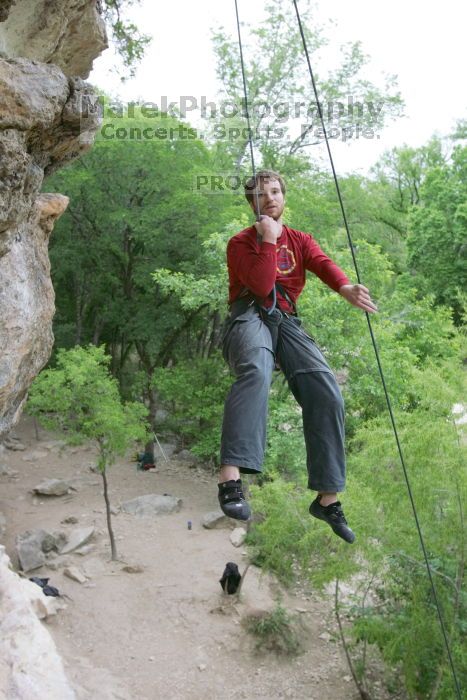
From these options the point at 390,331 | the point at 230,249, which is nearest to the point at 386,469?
the point at 390,331

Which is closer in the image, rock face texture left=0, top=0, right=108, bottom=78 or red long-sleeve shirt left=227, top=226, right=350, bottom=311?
red long-sleeve shirt left=227, top=226, right=350, bottom=311

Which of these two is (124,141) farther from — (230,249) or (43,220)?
(230,249)

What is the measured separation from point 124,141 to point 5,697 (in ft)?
46.7

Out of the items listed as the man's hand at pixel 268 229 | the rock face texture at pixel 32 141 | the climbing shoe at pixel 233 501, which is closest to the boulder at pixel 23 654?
the rock face texture at pixel 32 141

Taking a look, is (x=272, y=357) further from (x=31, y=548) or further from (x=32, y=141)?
(x=31, y=548)

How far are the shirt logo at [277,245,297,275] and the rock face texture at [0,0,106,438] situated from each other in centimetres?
215

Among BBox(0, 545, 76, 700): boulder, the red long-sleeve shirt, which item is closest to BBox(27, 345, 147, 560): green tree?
BBox(0, 545, 76, 700): boulder

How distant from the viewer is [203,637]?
40.0 ft

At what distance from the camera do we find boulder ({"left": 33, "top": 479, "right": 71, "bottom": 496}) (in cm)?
1738

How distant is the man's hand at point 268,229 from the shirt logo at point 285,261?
0.27m

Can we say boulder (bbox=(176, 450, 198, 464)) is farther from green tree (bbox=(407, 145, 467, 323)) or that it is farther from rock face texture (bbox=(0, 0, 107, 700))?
rock face texture (bbox=(0, 0, 107, 700))

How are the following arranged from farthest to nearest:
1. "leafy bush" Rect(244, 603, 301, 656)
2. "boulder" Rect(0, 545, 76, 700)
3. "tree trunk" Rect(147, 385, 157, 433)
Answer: "tree trunk" Rect(147, 385, 157, 433), "leafy bush" Rect(244, 603, 301, 656), "boulder" Rect(0, 545, 76, 700)

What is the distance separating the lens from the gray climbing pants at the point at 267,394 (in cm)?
313

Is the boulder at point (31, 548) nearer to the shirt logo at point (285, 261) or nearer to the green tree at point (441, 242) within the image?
the shirt logo at point (285, 261)
